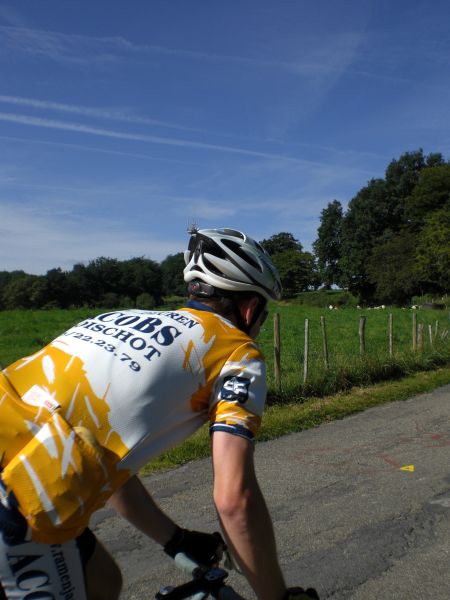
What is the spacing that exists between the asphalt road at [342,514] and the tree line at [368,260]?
42.0m

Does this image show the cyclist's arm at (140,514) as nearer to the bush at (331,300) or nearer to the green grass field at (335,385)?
the green grass field at (335,385)

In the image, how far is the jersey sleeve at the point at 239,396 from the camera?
1537mm

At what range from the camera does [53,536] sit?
143 cm

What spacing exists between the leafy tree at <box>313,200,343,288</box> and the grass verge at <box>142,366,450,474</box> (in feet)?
213

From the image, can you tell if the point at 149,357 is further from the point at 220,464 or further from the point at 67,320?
the point at 67,320

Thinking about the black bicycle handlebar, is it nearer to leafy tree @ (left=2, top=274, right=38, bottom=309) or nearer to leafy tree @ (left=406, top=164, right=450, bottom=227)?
leafy tree @ (left=2, top=274, right=38, bottom=309)

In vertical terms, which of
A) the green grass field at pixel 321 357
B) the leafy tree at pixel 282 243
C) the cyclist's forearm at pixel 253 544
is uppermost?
the leafy tree at pixel 282 243

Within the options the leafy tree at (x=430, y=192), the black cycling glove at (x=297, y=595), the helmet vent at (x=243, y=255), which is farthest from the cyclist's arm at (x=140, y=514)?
the leafy tree at (x=430, y=192)

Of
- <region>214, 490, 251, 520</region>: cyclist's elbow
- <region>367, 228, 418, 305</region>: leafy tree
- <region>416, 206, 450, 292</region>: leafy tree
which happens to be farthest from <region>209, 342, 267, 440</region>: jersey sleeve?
<region>367, 228, 418, 305</region>: leafy tree

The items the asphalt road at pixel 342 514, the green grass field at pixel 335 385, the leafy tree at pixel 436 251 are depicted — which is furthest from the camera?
the leafy tree at pixel 436 251

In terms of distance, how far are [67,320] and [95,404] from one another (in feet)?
84.1

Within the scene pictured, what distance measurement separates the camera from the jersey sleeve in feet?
5.04

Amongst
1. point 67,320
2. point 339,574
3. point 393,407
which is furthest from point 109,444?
point 67,320

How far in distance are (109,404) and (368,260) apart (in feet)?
225
